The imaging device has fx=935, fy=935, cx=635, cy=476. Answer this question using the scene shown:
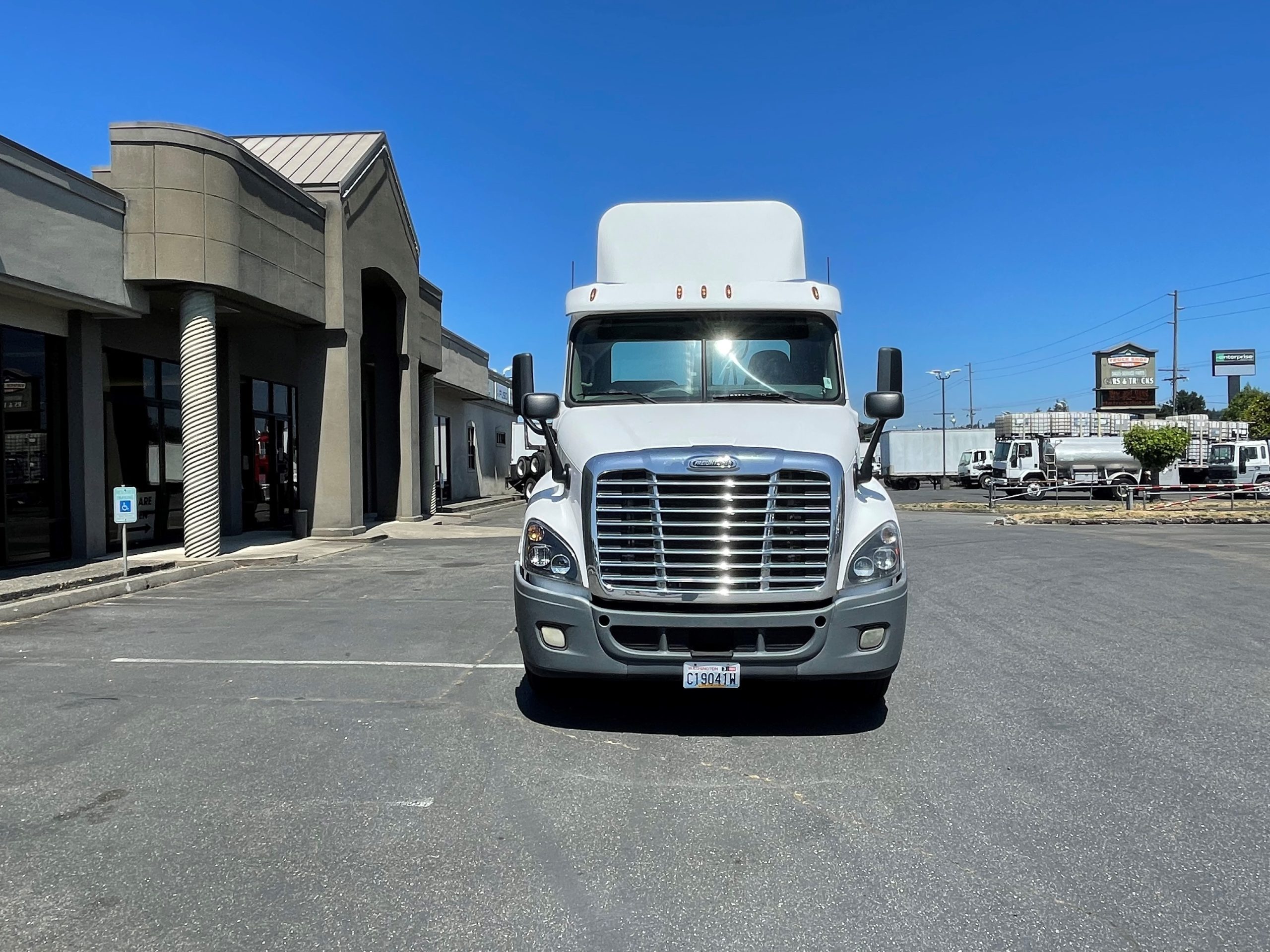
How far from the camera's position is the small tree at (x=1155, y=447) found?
139ft

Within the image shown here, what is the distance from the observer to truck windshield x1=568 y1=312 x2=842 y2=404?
648 cm

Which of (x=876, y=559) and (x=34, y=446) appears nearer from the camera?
(x=876, y=559)

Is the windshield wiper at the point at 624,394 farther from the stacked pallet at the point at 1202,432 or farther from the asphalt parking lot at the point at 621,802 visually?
the stacked pallet at the point at 1202,432

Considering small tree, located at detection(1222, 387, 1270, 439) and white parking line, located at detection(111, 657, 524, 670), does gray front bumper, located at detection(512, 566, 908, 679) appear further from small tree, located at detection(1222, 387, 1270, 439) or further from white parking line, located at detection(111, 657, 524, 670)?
small tree, located at detection(1222, 387, 1270, 439)

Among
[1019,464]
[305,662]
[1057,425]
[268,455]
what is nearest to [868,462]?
[305,662]

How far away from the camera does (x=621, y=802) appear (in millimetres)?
4504

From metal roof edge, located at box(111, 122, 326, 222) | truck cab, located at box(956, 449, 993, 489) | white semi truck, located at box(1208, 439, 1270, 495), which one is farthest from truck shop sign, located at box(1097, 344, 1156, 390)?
metal roof edge, located at box(111, 122, 326, 222)

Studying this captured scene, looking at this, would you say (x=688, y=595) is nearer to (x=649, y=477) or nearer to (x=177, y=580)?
(x=649, y=477)

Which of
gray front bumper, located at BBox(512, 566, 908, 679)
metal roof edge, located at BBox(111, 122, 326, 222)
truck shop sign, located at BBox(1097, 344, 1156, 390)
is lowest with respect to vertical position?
gray front bumper, located at BBox(512, 566, 908, 679)

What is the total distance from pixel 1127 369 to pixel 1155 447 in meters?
29.9

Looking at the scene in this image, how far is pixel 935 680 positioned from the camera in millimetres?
6938

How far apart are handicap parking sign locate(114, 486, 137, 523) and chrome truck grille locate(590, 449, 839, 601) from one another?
31.6 ft

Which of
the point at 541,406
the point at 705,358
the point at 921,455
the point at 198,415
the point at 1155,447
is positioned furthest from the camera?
the point at 921,455

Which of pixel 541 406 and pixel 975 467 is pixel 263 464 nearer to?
pixel 541 406
